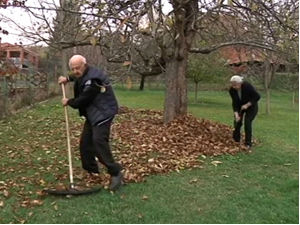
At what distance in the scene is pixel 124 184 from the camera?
626 centimetres

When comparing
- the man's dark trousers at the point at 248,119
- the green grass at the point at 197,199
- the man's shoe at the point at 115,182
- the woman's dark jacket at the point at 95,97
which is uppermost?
the woman's dark jacket at the point at 95,97

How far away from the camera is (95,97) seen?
5.91 meters

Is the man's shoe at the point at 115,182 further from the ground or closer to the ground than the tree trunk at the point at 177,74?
closer to the ground

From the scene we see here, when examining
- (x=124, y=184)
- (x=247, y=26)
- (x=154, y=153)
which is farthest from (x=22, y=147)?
(x=247, y=26)

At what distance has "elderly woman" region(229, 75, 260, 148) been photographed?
9.02 meters

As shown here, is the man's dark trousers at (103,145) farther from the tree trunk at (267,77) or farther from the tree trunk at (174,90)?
the tree trunk at (267,77)

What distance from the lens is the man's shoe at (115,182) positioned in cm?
599

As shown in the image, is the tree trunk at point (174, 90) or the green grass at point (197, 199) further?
the tree trunk at point (174, 90)

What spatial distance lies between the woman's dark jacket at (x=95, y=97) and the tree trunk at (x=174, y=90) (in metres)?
5.58

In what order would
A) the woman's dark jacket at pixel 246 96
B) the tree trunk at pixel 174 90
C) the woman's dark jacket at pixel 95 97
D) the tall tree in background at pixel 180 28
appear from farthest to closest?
the tree trunk at pixel 174 90
the woman's dark jacket at pixel 246 96
the tall tree in background at pixel 180 28
the woman's dark jacket at pixel 95 97

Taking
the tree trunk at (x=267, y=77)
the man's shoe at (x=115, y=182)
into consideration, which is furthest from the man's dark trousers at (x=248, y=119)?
the tree trunk at (x=267, y=77)

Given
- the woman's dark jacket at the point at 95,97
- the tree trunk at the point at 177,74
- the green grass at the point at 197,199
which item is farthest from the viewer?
the tree trunk at the point at 177,74

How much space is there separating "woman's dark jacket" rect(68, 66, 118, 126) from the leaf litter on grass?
1.00 m

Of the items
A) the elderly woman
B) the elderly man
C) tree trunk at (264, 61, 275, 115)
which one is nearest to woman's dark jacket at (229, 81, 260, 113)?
the elderly woman
